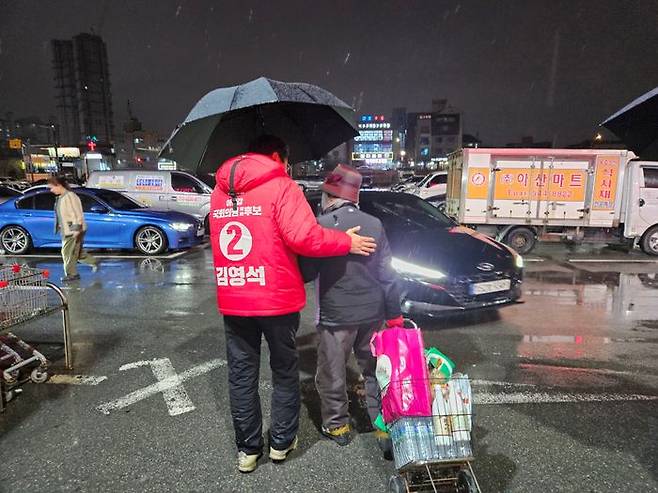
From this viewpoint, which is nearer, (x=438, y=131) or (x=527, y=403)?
(x=527, y=403)

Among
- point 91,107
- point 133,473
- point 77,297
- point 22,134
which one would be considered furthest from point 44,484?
point 91,107

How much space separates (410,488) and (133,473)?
5.51 ft

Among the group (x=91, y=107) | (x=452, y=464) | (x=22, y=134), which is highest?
(x=91, y=107)

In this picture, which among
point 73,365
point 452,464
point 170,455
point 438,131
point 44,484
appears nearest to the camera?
point 452,464

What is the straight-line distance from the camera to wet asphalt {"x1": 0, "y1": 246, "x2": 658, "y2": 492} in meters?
2.63

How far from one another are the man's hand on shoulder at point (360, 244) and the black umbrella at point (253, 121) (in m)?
0.92

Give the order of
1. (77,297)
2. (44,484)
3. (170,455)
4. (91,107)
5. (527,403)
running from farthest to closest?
1. (91,107)
2. (77,297)
3. (527,403)
4. (170,455)
5. (44,484)

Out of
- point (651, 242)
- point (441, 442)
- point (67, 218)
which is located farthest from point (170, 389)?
point (651, 242)

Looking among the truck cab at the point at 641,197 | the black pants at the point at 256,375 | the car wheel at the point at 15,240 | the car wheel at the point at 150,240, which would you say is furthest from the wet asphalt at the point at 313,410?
the car wheel at the point at 15,240

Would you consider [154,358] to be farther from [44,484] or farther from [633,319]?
Answer: [633,319]

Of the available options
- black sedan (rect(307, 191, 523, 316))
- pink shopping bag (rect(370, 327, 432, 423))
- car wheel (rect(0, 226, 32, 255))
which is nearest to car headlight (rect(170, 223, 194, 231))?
car wheel (rect(0, 226, 32, 255))

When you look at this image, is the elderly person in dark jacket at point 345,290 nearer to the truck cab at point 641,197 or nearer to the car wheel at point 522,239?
the car wheel at point 522,239

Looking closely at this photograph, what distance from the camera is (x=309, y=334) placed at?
5145mm

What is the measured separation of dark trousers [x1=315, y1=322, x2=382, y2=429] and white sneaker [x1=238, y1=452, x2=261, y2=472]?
0.54 m
